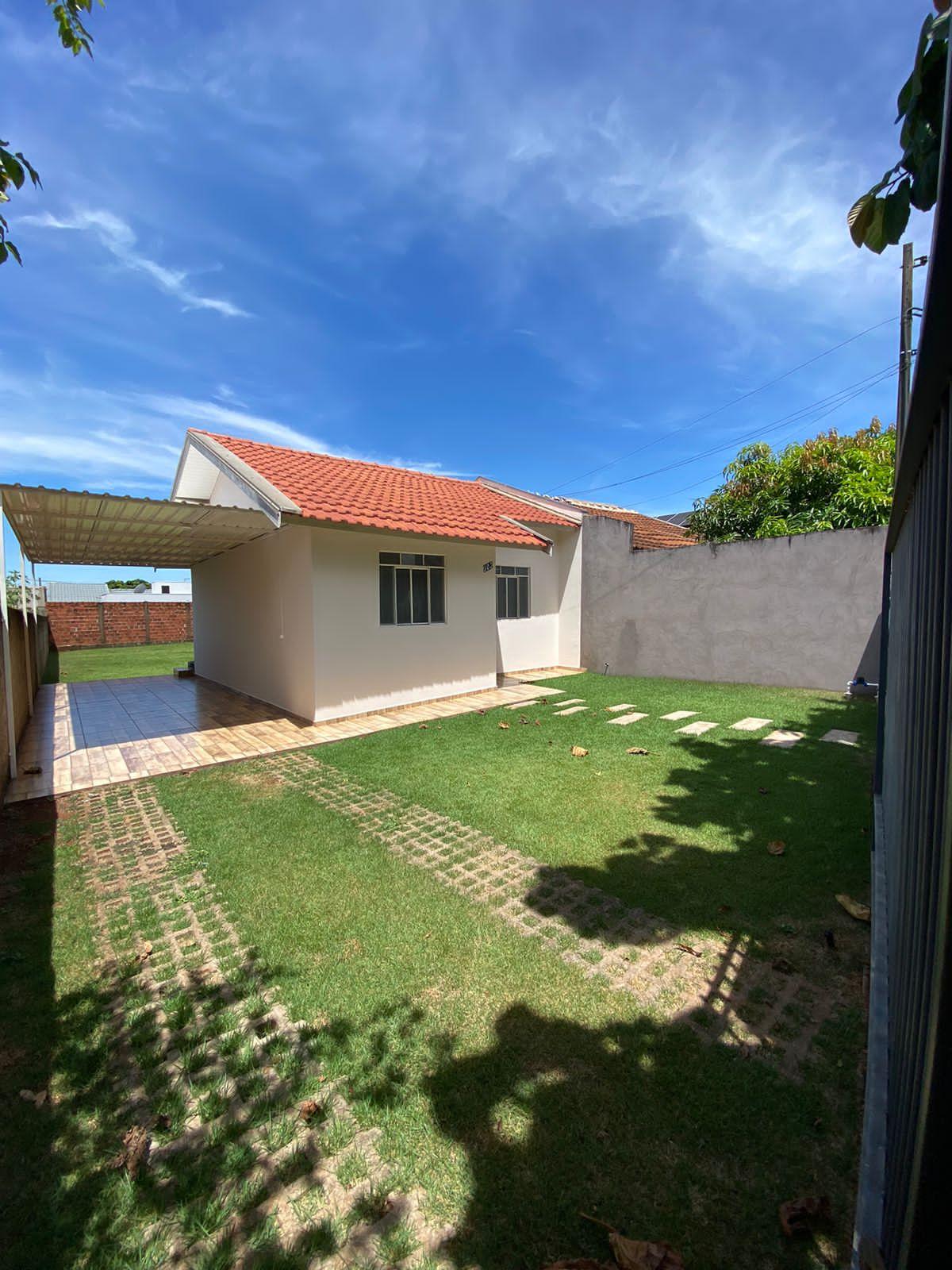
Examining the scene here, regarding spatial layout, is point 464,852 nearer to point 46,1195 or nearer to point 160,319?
point 46,1195

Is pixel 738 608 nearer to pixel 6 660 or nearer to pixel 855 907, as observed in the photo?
pixel 855 907

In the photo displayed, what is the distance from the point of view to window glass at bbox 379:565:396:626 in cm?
976

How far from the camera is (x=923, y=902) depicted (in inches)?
52.1

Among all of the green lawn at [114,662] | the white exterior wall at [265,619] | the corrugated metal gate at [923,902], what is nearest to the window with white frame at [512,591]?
the white exterior wall at [265,619]

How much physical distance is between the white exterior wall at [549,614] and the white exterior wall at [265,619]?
5.76 metres

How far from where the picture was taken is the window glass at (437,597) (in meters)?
10.7

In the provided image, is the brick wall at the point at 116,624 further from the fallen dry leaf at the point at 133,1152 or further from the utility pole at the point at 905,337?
the utility pole at the point at 905,337

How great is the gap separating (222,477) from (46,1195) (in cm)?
1169

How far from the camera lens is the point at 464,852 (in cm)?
433

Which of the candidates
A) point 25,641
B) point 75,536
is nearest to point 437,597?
point 75,536

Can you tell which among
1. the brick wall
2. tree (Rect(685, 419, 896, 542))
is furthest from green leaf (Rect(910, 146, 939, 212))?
the brick wall

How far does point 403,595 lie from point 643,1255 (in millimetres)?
9195

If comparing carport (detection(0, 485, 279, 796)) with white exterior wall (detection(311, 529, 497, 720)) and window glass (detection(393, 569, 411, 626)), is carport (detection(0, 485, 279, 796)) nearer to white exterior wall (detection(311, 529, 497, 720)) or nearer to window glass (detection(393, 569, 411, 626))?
white exterior wall (detection(311, 529, 497, 720))

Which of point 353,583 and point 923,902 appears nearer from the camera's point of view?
point 923,902
